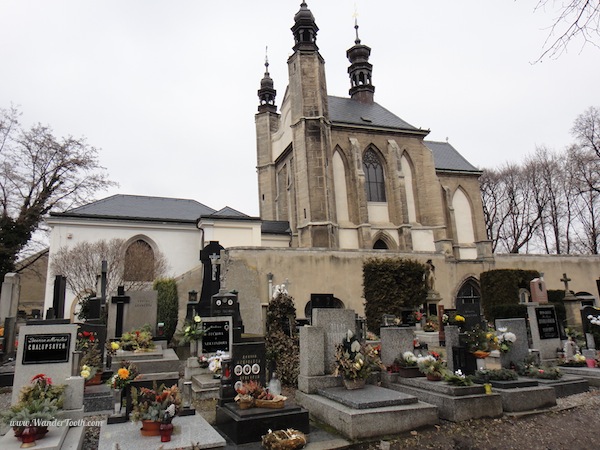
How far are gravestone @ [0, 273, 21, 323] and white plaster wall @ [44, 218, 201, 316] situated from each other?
10.1 metres

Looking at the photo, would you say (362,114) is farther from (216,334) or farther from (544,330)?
(216,334)

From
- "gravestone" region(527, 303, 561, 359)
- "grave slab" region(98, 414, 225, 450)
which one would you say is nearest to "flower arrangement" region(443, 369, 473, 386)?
"grave slab" region(98, 414, 225, 450)

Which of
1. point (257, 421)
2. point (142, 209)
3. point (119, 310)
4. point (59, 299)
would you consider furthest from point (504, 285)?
point (142, 209)

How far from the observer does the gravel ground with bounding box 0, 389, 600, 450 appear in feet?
16.2

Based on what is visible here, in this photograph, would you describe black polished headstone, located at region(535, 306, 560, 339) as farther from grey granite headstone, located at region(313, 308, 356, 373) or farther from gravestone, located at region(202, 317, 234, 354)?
gravestone, located at region(202, 317, 234, 354)

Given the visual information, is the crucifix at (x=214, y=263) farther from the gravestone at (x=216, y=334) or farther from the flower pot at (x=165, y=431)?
the flower pot at (x=165, y=431)

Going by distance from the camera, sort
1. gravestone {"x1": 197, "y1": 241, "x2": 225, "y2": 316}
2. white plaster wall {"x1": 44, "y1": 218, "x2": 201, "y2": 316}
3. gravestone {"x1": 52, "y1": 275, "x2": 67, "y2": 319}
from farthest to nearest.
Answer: white plaster wall {"x1": 44, "y1": 218, "x2": 201, "y2": 316}
gravestone {"x1": 197, "y1": 241, "x2": 225, "y2": 316}
gravestone {"x1": 52, "y1": 275, "x2": 67, "y2": 319}

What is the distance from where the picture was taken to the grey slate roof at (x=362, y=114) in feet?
93.1

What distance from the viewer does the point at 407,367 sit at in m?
7.25

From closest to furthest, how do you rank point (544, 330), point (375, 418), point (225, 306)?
point (375, 418)
point (544, 330)
point (225, 306)

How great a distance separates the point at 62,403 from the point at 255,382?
2584 mm

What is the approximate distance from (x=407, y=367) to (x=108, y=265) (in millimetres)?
17722

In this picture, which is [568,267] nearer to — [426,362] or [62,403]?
[426,362]

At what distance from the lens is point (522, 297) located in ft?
50.1
